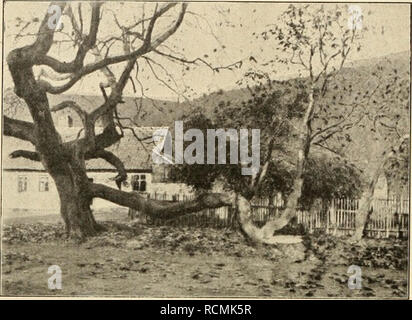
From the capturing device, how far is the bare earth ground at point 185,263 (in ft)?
22.2

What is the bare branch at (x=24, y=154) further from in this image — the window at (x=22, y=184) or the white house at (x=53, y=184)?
the window at (x=22, y=184)

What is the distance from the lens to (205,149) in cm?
681

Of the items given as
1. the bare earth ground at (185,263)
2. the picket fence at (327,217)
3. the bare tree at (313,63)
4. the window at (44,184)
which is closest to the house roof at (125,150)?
the window at (44,184)

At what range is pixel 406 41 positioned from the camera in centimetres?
684

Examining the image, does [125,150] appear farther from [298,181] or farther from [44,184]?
[298,181]

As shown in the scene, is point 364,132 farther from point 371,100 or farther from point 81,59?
point 81,59

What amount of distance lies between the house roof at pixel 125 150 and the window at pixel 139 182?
10 cm

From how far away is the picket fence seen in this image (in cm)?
688

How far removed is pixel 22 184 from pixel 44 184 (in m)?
0.23

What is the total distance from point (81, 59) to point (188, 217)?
2.13 metres

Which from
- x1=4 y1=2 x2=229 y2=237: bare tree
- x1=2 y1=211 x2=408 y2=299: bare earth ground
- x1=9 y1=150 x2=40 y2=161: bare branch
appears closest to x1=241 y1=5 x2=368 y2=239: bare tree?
x1=2 y1=211 x2=408 y2=299: bare earth ground

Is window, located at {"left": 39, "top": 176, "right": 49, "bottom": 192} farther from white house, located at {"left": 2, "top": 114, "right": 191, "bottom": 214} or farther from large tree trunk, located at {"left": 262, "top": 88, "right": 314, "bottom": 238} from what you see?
large tree trunk, located at {"left": 262, "top": 88, "right": 314, "bottom": 238}

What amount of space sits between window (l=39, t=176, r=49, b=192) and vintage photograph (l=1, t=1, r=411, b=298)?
0.04 metres

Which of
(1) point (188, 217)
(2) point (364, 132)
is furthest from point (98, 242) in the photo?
(2) point (364, 132)
